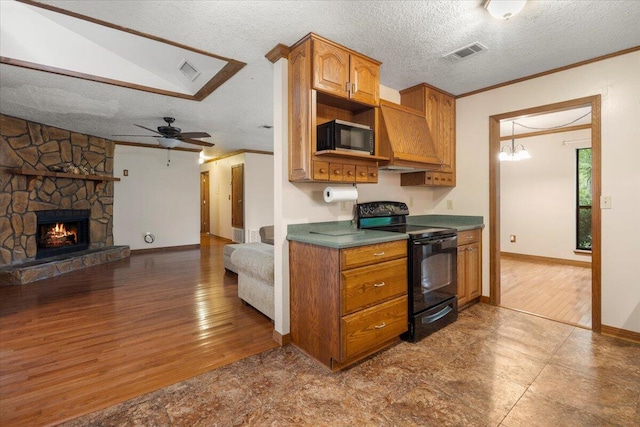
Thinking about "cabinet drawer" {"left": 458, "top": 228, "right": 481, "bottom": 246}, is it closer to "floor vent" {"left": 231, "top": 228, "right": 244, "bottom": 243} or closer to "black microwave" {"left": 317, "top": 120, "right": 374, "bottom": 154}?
"black microwave" {"left": 317, "top": 120, "right": 374, "bottom": 154}

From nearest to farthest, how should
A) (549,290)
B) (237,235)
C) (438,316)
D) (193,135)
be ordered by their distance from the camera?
(438,316)
(549,290)
(193,135)
(237,235)

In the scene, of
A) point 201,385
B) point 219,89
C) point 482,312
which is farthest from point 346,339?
point 219,89

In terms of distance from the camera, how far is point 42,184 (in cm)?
501

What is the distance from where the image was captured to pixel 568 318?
296 centimetres

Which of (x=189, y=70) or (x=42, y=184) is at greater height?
(x=189, y=70)

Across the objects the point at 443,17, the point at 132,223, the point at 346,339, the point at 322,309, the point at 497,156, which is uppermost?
the point at 443,17

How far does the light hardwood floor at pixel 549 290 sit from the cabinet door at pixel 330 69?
3008mm

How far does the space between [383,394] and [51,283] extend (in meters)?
4.92

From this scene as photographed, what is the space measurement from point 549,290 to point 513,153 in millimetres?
2431

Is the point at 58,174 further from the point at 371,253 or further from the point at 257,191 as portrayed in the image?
the point at 371,253

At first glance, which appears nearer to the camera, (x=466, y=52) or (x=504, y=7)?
(x=504, y=7)

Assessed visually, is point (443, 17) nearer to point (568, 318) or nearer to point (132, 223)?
point (568, 318)

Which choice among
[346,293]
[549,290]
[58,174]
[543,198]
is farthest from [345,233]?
[58,174]

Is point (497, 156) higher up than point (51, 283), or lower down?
higher up
